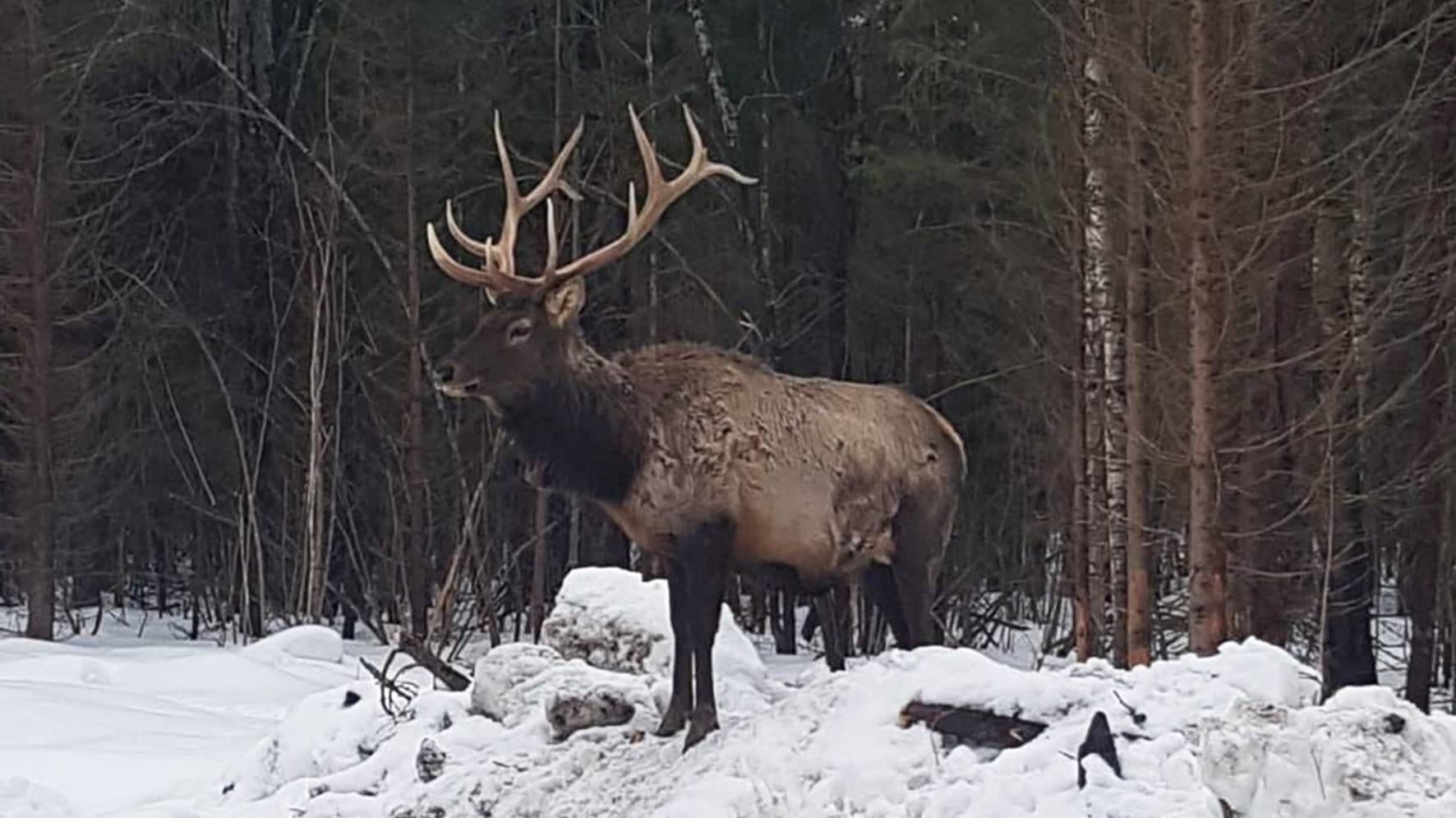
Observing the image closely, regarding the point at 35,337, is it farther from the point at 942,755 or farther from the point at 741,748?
the point at 942,755

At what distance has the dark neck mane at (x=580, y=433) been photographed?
8.42m

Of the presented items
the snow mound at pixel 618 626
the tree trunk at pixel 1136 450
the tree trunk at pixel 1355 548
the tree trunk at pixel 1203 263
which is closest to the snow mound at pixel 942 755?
the snow mound at pixel 618 626

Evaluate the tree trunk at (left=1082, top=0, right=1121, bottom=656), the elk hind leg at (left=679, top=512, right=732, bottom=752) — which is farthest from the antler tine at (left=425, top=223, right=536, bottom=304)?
the tree trunk at (left=1082, top=0, right=1121, bottom=656)

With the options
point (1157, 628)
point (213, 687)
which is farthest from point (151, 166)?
point (1157, 628)

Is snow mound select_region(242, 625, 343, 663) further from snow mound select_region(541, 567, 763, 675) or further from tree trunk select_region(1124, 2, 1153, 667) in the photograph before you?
tree trunk select_region(1124, 2, 1153, 667)

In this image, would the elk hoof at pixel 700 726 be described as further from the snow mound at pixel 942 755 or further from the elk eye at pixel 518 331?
the elk eye at pixel 518 331

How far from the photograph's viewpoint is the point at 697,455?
8398 mm

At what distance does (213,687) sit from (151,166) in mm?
9958

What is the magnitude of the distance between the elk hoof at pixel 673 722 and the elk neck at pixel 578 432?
2.98ft

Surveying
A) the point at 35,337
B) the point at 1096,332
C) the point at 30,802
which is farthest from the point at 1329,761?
the point at 35,337

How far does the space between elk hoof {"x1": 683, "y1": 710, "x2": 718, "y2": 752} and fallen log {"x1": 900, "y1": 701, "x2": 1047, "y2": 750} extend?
1034 mm

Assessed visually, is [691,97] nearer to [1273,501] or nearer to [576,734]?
[1273,501]

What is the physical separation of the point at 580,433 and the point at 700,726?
1.32 metres

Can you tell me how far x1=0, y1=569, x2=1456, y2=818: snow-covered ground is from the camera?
6418 millimetres
